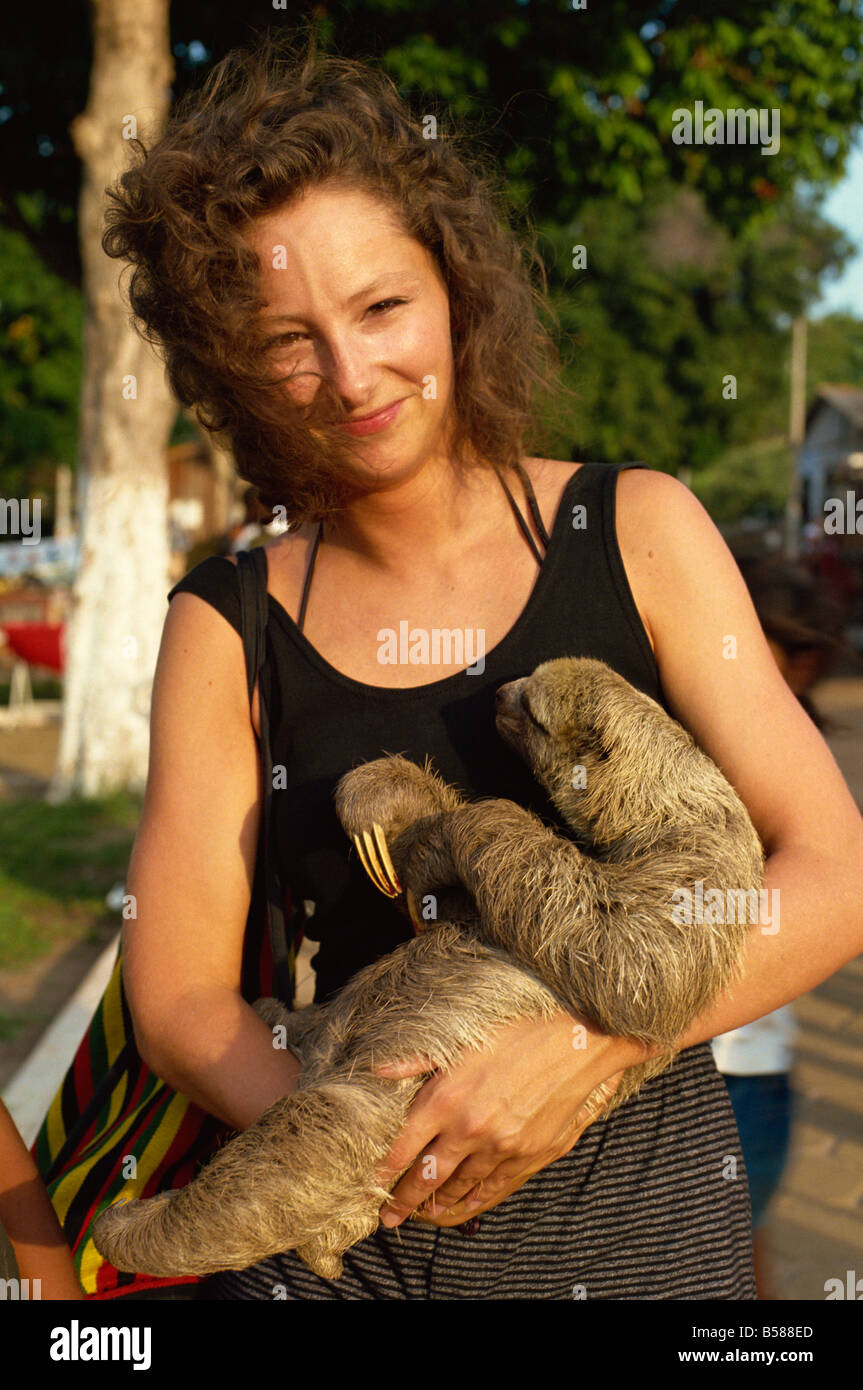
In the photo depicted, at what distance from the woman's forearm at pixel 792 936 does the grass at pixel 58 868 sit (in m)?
4.92

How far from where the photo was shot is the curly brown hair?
1.81 meters

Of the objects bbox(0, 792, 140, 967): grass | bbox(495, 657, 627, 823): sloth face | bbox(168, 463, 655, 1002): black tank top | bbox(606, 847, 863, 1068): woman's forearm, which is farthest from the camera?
bbox(0, 792, 140, 967): grass

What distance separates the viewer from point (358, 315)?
1.79m

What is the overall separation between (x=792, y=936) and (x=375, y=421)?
39.1 inches

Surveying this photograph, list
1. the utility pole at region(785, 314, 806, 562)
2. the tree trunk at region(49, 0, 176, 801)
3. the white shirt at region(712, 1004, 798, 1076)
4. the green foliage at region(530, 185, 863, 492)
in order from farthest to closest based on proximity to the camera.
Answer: the utility pole at region(785, 314, 806, 562) < the green foliage at region(530, 185, 863, 492) < the tree trunk at region(49, 0, 176, 801) < the white shirt at region(712, 1004, 798, 1076)

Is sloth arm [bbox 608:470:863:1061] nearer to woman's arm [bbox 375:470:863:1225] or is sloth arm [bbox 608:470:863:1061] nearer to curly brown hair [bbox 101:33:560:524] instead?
woman's arm [bbox 375:470:863:1225]

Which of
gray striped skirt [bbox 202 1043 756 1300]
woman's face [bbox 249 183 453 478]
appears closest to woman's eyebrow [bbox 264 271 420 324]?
woman's face [bbox 249 183 453 478]


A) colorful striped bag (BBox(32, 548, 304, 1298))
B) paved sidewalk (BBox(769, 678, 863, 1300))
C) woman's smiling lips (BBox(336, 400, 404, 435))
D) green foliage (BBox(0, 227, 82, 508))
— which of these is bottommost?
paved sidewalk (BBox(769, 678, 863, 1300))

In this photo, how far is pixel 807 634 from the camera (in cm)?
279

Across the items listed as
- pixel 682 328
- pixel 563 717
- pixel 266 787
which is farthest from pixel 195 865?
pixel 682 328

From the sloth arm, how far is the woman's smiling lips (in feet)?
1.25

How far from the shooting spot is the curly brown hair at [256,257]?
1813 millimetres

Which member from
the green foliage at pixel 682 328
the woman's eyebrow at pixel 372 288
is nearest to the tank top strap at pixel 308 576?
the woman's eyebrow at pixel 372 288

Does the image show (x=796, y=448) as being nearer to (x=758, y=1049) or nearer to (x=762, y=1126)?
(x=758, y=1049)
